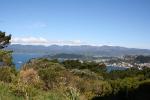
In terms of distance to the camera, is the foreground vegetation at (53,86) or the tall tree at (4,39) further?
the tall tree at (4,39)

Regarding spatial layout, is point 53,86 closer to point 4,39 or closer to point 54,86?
point 54,86

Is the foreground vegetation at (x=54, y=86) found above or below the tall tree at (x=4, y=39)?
below

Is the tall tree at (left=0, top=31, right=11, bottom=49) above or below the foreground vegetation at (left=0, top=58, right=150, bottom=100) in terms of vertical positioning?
above

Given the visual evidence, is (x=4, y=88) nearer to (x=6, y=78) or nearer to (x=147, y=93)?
(x=6, y=78)

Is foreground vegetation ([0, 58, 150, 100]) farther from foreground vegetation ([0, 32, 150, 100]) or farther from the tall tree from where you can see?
the tall tree

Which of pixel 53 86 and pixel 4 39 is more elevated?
pixel 4 39

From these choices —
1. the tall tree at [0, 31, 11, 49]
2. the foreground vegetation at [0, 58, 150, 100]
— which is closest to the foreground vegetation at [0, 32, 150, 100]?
the foreground vegetation at [0, 58, 150, 100]

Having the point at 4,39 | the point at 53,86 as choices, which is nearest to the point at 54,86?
the point at 53,86

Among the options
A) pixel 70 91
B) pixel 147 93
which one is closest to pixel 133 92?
pixel 147 93

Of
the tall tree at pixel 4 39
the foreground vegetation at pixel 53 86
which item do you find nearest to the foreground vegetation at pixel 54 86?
the foreground vegetation at pixel 53 86

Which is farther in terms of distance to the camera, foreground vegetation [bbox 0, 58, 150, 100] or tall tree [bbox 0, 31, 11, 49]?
tall tree [bbox 0, 31, 11, 49]

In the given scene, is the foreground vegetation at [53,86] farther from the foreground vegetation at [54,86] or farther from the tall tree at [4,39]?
the tall tree at [4,39]

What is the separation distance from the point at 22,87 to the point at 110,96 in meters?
12.9

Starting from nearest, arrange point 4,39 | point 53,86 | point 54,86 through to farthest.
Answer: point 54,86
point 53,86
point 4,39
